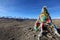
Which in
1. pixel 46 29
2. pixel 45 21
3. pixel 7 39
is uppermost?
pixel 45 21

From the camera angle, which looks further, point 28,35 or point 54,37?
point 28,35

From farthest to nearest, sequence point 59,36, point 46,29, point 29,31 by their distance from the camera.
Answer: point 29,31 < point 46,29 < point 59,36

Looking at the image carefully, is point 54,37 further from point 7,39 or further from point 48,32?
point 7,39

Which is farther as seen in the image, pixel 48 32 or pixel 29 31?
pixel 29 31

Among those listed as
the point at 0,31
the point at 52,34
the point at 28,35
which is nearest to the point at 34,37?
the point at 28,35

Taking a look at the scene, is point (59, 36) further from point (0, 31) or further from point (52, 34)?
point (0, 31)

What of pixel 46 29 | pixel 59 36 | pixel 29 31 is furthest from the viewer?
pixel 29 31

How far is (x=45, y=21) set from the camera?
969cm

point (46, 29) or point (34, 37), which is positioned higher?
point (46, 29)

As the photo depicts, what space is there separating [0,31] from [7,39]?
1.52m

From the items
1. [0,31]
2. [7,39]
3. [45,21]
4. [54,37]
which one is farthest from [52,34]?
[0,31]

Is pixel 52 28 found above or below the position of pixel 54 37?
above

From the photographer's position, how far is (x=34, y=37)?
9.69 m

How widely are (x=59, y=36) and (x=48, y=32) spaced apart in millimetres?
1012
